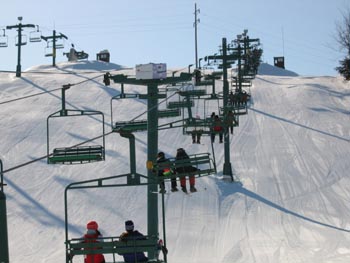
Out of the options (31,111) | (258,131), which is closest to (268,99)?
(258,131)

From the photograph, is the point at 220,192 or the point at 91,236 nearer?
the point at 91,236

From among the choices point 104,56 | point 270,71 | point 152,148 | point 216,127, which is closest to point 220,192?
point 216,127

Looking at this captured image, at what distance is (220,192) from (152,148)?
9.97m

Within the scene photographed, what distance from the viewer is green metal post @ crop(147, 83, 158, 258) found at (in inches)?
470

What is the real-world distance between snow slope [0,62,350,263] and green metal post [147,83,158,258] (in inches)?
152

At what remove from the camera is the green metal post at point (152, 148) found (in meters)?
11.9

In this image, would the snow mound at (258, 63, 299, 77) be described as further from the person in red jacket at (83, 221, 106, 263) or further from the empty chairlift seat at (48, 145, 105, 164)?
the person in red jacket at (83, 221, 106, 263)

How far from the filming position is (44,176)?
2280 centimetres

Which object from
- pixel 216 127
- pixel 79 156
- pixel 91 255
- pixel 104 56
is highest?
pixel 104 56

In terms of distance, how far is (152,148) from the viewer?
12.2 m

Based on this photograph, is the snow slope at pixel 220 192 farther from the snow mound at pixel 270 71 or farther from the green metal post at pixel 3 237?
the snow mound at pixel 270 71

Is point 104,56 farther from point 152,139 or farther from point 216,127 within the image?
point 152,139

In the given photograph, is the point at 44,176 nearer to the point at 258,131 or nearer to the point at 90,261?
the point at 258,131

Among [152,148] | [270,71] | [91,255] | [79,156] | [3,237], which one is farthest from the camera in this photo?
[270,71]
